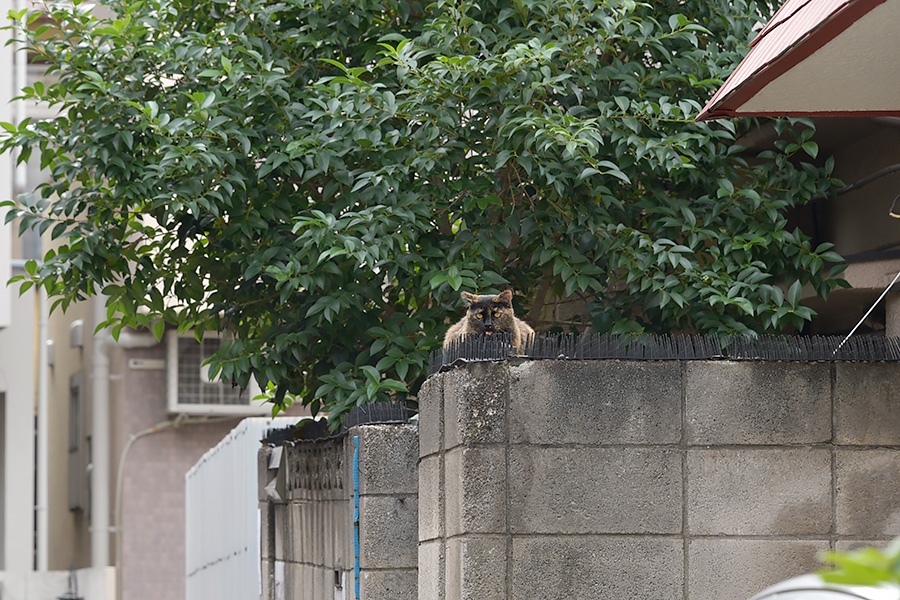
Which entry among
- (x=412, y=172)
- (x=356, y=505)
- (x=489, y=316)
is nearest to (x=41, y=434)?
(x=412, y=172)

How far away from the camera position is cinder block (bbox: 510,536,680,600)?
4.61m

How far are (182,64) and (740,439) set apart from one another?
15.5 feet

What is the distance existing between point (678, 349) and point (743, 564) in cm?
81

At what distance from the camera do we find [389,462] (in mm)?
6426

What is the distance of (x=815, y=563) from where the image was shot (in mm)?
4629

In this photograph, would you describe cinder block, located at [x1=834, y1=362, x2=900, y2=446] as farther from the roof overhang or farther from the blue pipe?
the blue pipe

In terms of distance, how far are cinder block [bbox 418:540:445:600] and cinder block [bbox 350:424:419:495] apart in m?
0.99

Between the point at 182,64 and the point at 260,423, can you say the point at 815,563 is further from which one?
the point at 260,423

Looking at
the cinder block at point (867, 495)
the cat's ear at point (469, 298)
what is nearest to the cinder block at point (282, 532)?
the cat's ear at point (469, 298)

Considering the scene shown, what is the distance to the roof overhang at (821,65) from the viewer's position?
4.56 meters

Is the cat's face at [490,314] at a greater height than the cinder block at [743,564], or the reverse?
the cat's face at [490,314]

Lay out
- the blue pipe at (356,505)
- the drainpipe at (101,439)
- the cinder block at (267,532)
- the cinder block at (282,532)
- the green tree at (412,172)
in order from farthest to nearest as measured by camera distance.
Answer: the drainpipe at (101,439)
the cinder block at (267,532)
the cinder block at (282,532)
the green tree at (412,172)
the blue pipe at (356,505)

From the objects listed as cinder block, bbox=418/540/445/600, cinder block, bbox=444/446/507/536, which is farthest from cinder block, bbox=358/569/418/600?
cinder block, bbox=444/446/507/536

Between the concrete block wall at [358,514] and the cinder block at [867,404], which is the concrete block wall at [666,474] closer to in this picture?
the cinder block at [867,404]
